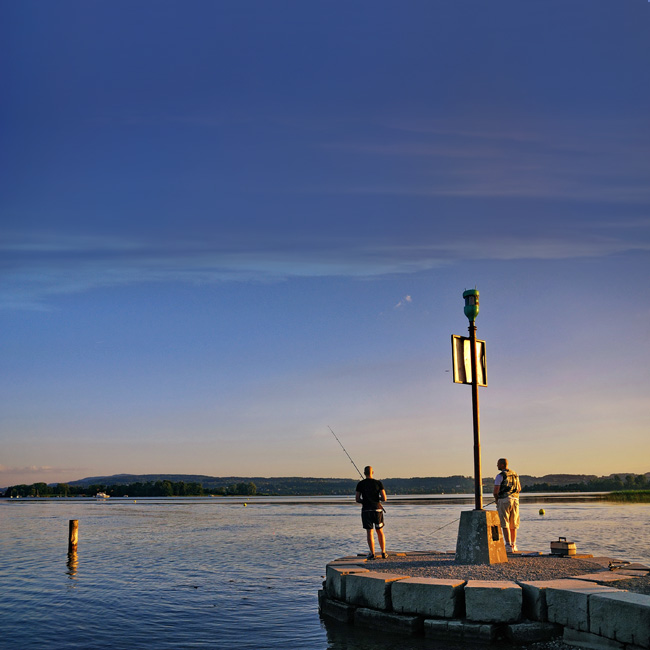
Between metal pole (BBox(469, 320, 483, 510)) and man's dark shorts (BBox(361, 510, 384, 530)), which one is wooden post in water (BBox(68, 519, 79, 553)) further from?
metal pole (BBox(469, 320, 483, 510))

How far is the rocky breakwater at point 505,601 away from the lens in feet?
27.8

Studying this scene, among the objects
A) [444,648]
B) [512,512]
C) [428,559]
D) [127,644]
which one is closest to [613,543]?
[512,512]

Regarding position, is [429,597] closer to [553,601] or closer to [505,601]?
[505,601]

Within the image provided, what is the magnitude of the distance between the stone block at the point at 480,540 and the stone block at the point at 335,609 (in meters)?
2.36

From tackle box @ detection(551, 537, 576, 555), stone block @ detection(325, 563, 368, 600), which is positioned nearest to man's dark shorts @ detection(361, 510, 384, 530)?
stone block @ detection(325, 563, 368, 600)

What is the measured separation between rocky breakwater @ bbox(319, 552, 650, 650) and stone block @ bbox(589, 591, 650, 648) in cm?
1

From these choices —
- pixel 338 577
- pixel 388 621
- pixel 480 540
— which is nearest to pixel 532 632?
pixel 388 621

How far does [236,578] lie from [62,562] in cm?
867

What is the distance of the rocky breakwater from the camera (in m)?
8.48

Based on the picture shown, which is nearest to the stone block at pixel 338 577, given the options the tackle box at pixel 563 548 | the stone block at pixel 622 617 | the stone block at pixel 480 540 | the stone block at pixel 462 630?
the stone block at pixel 480 540

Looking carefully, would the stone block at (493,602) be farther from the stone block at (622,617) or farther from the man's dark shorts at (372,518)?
the man's dark shorts at (372,518)

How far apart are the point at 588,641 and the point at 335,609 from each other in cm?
500

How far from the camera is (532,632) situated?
947 cm

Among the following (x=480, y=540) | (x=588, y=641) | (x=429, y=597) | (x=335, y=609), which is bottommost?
(x=335, y=609)
